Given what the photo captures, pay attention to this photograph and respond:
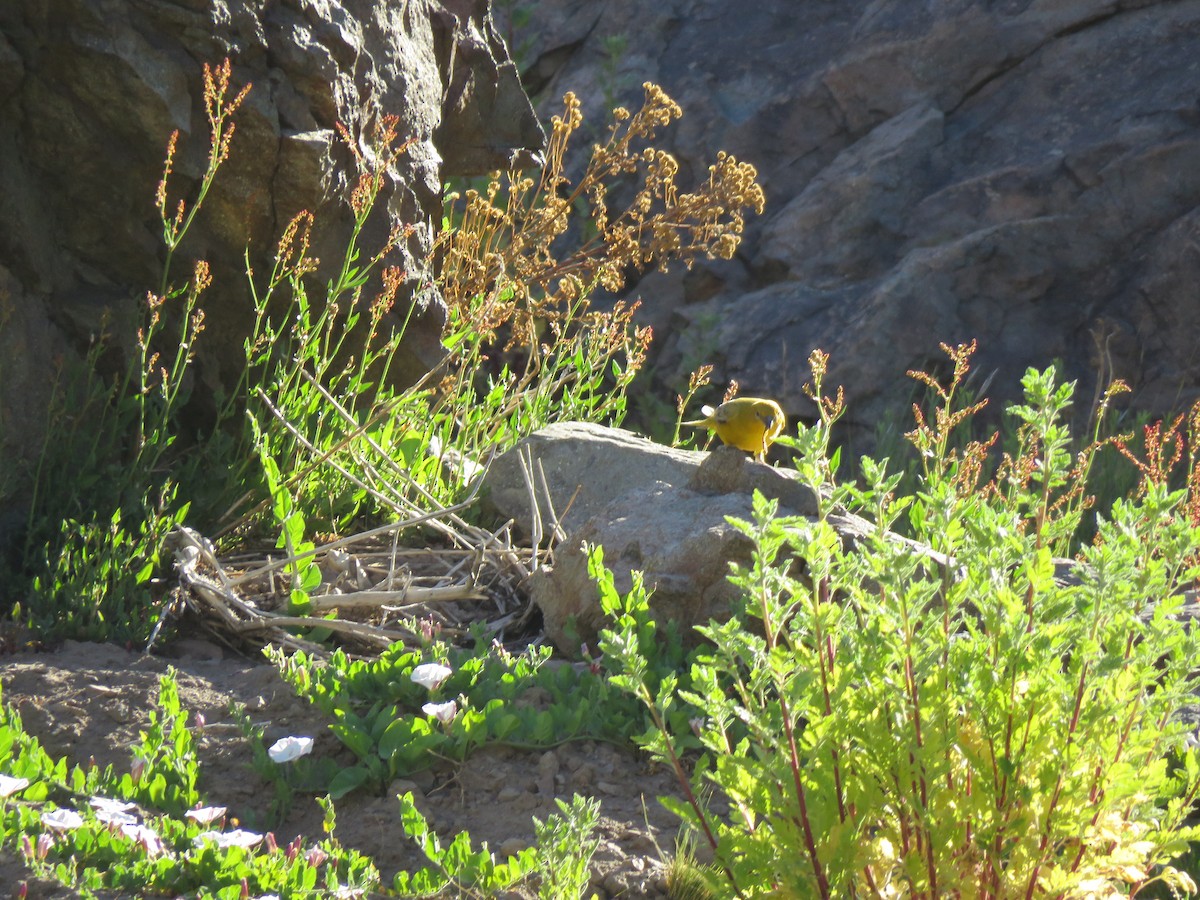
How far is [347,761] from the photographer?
270cm

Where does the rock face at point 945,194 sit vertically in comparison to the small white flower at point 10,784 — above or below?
above

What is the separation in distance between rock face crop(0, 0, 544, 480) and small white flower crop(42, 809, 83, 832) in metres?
1.72

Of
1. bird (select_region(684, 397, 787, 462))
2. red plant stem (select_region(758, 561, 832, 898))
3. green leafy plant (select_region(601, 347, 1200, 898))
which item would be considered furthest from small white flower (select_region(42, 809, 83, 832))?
bird (select_region(684, 397, 787, 462))

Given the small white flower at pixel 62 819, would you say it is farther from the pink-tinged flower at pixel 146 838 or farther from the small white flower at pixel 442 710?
the small white flower at pixel 442 710

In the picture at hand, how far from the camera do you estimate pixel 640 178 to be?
8.57 meters

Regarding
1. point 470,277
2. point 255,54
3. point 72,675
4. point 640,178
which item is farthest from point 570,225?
point 72,675

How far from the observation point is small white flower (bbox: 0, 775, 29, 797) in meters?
2.10

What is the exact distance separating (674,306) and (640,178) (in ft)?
3.32

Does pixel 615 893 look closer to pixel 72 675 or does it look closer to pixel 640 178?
pixel 72 675

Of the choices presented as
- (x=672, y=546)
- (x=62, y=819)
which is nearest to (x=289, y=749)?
(x=62, y=819)

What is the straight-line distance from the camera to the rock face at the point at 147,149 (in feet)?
11.8

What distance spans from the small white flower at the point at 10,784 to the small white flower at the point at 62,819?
94 millimetres

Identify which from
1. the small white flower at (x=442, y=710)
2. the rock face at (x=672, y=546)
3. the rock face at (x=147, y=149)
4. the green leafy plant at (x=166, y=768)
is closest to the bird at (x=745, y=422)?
the rock face at (x=672, y=546)

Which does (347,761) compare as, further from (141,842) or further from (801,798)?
(801,798)
